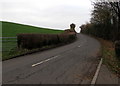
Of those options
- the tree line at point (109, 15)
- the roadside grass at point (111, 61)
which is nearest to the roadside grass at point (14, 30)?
the tree line at point (109, 15)

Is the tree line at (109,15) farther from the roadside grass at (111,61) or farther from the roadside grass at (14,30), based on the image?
the roadside grass at (111,61)

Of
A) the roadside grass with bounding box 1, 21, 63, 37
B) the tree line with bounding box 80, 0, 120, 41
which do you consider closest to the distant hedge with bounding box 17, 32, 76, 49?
the roadside grass with bounding box 1, 21, 63, 37

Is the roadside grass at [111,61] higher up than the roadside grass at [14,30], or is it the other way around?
the roadside grass at [14,30]

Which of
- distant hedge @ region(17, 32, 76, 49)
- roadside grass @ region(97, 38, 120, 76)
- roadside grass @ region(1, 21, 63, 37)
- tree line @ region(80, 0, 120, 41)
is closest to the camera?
roadside grass @ region(97, 38, 120, 76)

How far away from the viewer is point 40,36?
23688mm

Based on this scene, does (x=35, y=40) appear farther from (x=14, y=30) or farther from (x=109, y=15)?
(x=109, y=15)

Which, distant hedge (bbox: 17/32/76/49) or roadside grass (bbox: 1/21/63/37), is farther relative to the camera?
roadside grass (bbox: 1/21/63/37)

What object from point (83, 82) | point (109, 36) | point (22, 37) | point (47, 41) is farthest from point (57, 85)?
point (109, 36)

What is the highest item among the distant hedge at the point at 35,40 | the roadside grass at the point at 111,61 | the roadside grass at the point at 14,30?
the roadside grass at the point at 14,30

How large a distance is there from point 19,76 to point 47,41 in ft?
57.8

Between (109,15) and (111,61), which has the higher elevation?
(109,15)

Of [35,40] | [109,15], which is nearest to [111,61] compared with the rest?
[35,40]

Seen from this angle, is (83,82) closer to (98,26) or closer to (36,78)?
(36,78)

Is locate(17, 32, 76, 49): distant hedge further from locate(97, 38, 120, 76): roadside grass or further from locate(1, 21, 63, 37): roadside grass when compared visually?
locate(1, 21, 63, 37): roadside grass
